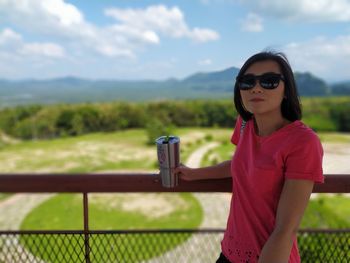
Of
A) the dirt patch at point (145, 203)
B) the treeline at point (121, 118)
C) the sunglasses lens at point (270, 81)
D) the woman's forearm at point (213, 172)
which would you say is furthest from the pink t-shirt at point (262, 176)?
the treeline at point (121, 118)

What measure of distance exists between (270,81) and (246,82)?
81mm

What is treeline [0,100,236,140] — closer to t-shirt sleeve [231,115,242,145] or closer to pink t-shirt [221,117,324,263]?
t-shirt sleeve [231,115,242,145]

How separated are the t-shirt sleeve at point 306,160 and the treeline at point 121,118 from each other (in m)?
36.0

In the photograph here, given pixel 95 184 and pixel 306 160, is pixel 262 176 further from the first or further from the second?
pixel 95 184

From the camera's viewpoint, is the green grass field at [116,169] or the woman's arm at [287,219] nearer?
the woman's arm at [287,219]

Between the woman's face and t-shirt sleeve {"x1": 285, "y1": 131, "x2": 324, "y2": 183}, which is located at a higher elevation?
the woman's face

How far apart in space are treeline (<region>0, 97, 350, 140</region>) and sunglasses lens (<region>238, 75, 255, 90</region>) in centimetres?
3581

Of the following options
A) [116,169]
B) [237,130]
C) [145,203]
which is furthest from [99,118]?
[237,130]

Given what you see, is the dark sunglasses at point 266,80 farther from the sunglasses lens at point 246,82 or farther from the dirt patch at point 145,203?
the dirt patch at point 145,203

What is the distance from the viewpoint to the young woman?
3.58ft

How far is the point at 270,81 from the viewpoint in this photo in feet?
3.94

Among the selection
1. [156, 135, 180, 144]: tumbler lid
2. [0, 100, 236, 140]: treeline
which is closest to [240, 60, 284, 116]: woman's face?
[156, 135, 180, 144]: tumbler lid

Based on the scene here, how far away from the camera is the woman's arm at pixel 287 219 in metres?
1.09

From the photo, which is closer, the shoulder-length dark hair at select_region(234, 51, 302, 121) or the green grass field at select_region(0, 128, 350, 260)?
the shoulder-length dark hair at select_region(234, 51, 302, 121)
